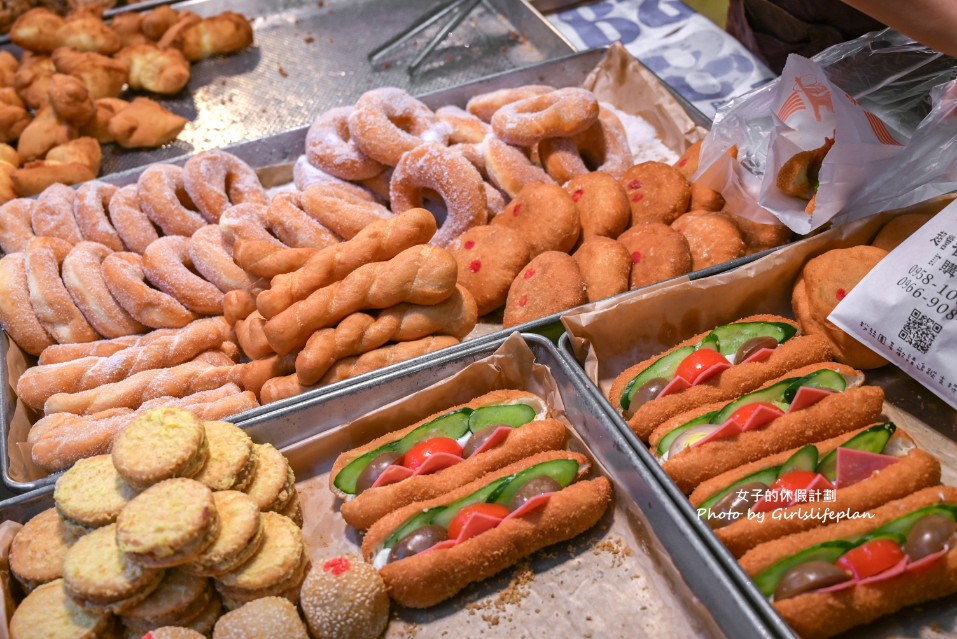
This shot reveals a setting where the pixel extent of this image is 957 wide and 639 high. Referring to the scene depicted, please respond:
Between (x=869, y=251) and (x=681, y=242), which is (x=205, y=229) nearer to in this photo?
(x=681, y=242)

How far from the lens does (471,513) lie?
2.04 m

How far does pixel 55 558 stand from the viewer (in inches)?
76.9

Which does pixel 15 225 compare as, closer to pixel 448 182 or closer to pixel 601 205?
pixel 448 182

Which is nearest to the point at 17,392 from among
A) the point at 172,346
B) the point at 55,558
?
the point at 172,346

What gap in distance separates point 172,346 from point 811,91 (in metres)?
2.46

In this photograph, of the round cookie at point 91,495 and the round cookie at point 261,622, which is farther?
the round cookie at point 91,495

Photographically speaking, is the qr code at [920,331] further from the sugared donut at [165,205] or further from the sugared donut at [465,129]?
the sugared donut at [165,205]

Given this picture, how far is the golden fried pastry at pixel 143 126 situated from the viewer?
12.8 ft

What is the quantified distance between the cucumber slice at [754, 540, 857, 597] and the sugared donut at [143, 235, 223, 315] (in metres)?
2.15

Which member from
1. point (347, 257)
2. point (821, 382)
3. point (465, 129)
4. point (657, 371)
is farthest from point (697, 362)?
point (465, 129)

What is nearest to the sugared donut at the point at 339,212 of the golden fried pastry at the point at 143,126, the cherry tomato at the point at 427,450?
the cherry tomato at the point at 427,450

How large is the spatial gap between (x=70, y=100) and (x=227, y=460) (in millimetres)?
2758

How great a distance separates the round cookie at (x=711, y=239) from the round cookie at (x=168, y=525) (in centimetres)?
189

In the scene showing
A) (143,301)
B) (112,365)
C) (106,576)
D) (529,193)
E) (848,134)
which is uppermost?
(848,134)
